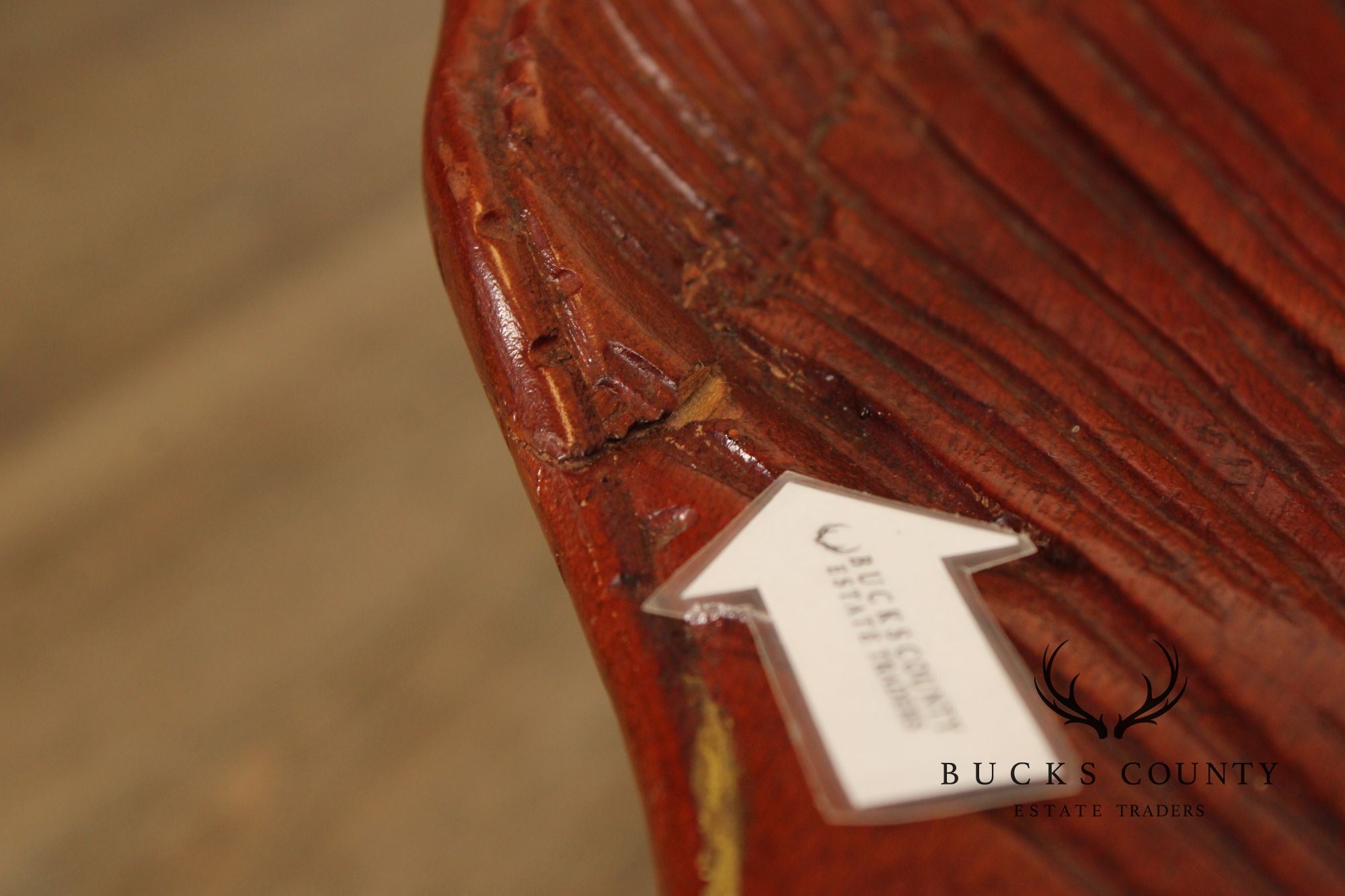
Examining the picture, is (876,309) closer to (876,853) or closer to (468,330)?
(468,330)

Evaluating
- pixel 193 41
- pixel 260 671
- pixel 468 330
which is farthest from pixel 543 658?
pixel 193 41

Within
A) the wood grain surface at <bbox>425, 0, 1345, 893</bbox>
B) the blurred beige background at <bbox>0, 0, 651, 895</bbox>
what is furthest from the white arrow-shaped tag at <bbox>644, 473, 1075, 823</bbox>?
the blurred beige background at <bbox>0, 0, 651, 895</bbox>

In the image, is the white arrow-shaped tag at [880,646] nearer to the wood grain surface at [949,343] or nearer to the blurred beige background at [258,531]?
the wood grain surface at [949,343]

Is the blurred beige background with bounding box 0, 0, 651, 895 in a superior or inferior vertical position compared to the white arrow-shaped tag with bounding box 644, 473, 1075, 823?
superior

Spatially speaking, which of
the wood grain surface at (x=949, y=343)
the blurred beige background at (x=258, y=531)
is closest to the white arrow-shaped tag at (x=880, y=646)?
the wood grain surface at (x=949, y=343)

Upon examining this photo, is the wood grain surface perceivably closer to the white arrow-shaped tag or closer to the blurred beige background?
the white arrow-shaped tag

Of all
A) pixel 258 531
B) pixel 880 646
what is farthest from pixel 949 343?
pixel 258 531
